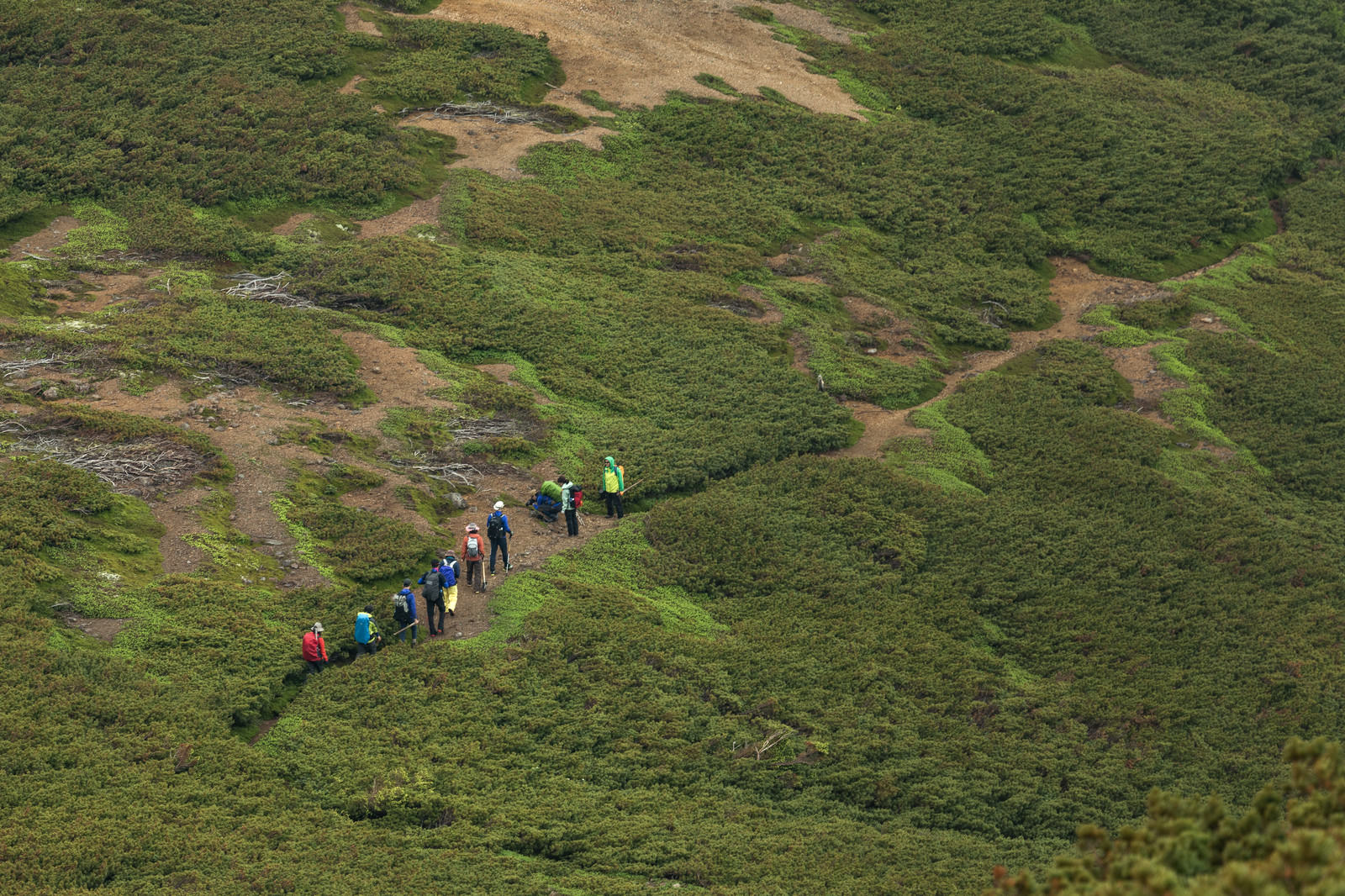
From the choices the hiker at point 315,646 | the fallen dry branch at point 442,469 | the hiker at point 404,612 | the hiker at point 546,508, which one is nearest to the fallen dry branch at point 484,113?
the fallen dry branch at point 442,469

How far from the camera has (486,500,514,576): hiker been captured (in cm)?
2700

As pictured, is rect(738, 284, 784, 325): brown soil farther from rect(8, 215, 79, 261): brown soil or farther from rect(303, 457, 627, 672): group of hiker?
rect(8, 215, 79, 261): brown soil

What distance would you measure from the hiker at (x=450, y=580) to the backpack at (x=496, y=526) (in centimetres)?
148

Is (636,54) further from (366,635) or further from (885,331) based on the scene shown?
(366,635)

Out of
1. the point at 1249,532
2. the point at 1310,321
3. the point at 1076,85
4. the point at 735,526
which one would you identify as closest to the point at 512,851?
the point at 735,526

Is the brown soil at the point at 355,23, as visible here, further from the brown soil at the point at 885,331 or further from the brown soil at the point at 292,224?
the brown soil at the point at 885,331

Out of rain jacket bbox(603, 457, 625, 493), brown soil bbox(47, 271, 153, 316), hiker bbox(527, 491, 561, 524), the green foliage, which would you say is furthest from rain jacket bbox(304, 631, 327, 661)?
brown soil bbox(47, 271, 153, 316)

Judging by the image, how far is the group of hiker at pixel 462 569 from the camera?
2422 cm

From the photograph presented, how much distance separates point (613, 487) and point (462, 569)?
4.93 m

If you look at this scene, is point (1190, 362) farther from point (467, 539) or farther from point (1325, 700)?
point (467, 539)

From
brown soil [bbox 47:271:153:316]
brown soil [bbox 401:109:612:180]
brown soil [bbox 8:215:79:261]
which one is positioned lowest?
brown soil [bbox 47:271:153:316]

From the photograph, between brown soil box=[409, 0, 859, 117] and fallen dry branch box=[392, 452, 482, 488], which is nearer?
fallen dry branch box=[392, 452, 482, 488]

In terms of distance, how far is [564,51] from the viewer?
51.6 meters

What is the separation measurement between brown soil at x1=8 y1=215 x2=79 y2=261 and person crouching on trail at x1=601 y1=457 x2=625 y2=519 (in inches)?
785
